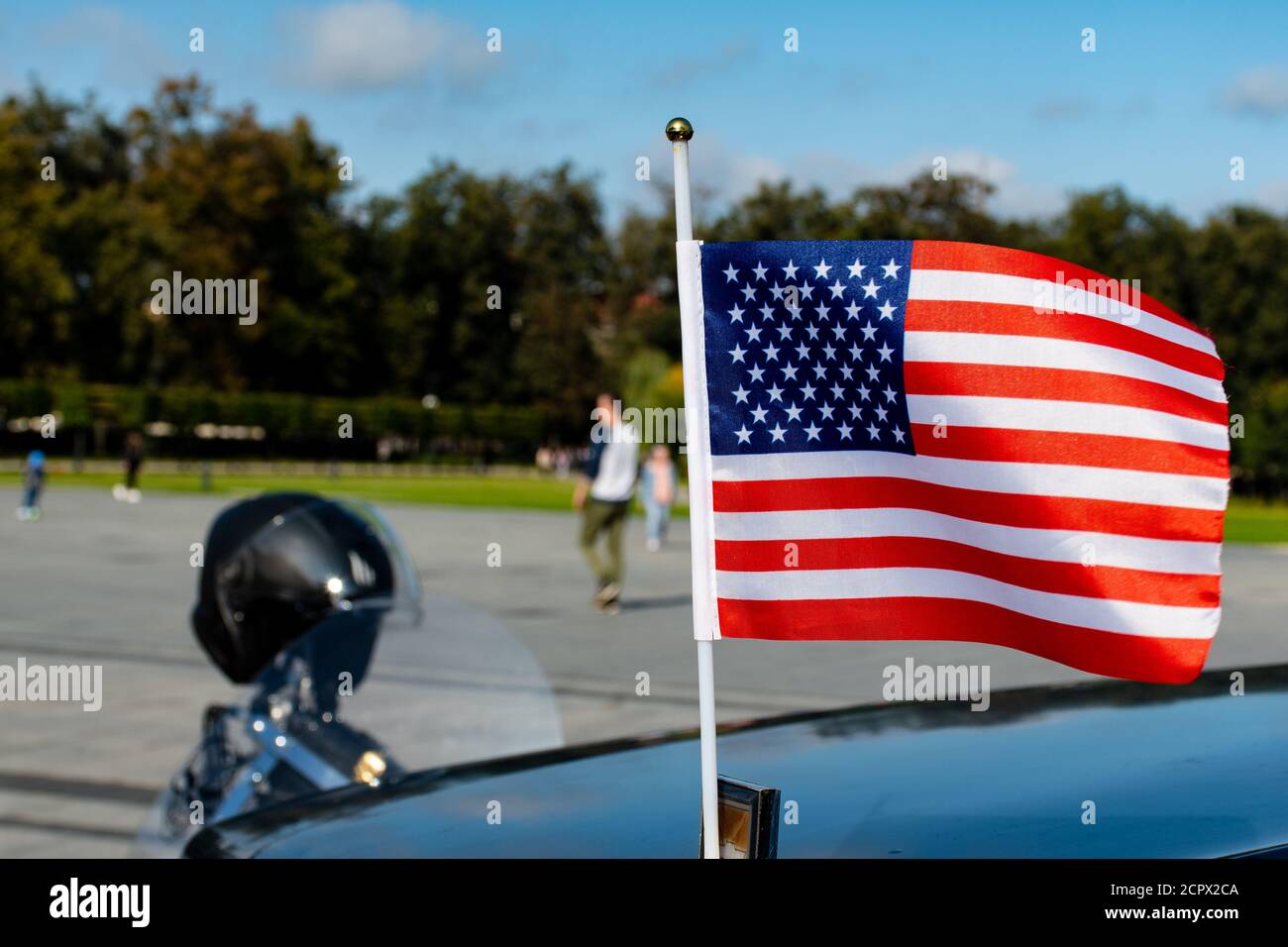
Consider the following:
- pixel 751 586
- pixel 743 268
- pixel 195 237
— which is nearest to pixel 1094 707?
pixel 751 586

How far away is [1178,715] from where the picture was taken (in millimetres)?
2961

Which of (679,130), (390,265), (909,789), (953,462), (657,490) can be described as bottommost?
(657,490)

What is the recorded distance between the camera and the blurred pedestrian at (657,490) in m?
22.2

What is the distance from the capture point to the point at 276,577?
5.00 meters

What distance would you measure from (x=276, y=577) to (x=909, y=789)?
2.94m

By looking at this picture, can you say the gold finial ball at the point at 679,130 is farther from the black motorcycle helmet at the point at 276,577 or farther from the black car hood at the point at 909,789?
the black motorcycle helmet at the point at 276,577

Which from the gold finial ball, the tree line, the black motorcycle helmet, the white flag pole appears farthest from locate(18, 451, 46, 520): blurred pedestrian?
the tree line

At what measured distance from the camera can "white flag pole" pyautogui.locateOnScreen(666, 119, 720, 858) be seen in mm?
2252

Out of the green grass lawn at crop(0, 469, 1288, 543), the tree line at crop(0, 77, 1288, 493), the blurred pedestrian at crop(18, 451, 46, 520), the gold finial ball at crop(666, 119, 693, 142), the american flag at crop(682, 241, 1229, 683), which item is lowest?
the green grass lawn at crop(0, 469, 1288, 543)

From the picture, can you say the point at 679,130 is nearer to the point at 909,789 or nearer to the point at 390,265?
the point at 909,789

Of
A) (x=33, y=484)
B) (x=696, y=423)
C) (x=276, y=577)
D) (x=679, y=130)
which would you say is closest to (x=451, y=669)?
(x=276, y=577)

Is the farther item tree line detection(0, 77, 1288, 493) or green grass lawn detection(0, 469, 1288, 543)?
tree line detection(0, 77, 1288, 493)

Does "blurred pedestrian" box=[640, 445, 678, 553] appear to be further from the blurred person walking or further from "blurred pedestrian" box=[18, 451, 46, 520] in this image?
"blurred pedestrian" box=[18, 451, 46, 520]

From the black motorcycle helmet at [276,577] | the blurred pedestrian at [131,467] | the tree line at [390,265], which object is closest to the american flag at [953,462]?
the black motorcycle helmet at [276,577]
